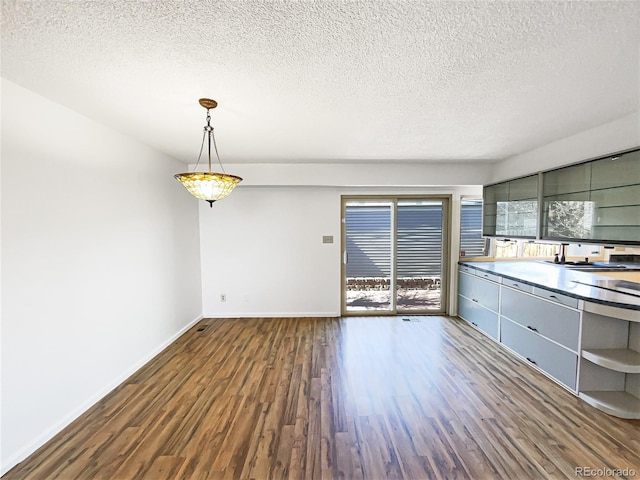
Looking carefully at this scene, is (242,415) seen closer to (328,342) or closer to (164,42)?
(328,342)

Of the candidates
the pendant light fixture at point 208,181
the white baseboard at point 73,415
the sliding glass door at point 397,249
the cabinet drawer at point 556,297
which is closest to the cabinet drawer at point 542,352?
the cabinet drawer at point 556,297

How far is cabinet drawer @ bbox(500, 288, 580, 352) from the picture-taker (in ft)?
7.42

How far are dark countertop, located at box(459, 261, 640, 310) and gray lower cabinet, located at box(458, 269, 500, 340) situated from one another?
0.74 feet

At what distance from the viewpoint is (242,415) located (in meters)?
2.07

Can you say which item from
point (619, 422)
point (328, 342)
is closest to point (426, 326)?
point (328, 342)

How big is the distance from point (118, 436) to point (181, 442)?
1.68 ft

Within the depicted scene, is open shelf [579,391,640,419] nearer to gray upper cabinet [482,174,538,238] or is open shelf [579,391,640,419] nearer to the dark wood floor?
the dark wood floor

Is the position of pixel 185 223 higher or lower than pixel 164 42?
lower

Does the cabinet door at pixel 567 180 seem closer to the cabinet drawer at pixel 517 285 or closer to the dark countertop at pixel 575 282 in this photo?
the dark countertop at pixel 575 282

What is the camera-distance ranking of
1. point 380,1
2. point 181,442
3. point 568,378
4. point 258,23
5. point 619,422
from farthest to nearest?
point 568,378
point 619,422
point 181,442
point 258,23
point 380,1

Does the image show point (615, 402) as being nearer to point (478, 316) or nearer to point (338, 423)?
point (478, 316)

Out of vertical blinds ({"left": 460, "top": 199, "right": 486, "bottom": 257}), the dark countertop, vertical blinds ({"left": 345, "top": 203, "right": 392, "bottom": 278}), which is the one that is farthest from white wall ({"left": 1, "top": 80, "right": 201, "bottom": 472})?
vertical blinds ({"left": 460, "top": 199, "right": 486, "bottom": 257})

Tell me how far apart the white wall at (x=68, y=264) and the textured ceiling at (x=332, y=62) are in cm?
32

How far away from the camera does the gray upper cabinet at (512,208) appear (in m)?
3.09
